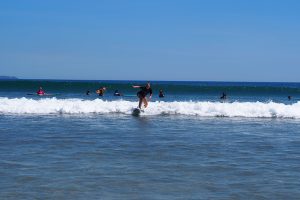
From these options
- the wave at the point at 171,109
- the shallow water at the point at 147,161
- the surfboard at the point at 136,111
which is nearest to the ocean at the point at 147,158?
the shallow water at the point at 147,161

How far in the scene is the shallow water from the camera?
8.66m

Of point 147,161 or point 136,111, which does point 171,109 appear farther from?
point 147,161

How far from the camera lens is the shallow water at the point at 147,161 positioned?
8.66m

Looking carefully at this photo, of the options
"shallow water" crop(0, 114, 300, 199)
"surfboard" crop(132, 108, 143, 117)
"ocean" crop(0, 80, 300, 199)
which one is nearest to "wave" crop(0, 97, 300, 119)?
"surfboard" crop(132, 108, 143, 117)

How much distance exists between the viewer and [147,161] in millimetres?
11383

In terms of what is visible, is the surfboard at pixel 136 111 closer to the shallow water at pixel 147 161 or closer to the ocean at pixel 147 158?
the ocean at pixel 147 158

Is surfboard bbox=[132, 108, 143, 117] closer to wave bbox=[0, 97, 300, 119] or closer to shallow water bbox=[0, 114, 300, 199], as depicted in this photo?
wave bbox=[0, 97, 300, 119]

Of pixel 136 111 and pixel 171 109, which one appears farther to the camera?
pixel 171 109

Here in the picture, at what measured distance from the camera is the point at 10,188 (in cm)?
862

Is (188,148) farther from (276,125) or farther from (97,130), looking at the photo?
(276,125)

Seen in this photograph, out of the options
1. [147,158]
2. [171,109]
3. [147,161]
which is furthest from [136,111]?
[147,161]

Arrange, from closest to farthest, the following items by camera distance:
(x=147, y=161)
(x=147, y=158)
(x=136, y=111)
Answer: (x=147, y=161)
(x=147, y=158)
(x=136, y=111)

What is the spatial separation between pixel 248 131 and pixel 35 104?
13.7 meters

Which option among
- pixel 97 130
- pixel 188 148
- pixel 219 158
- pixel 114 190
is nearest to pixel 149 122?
pixel 97 130
